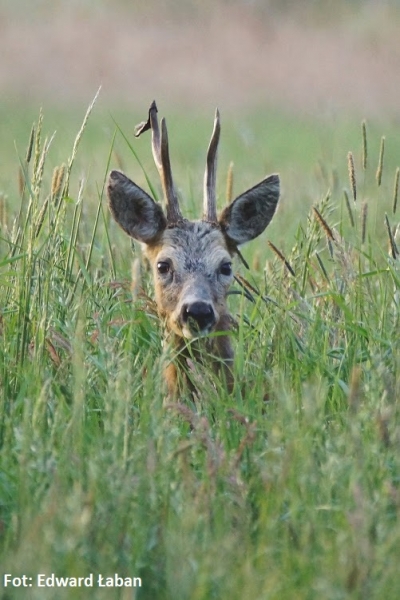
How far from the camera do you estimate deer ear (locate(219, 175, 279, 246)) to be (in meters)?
6.49

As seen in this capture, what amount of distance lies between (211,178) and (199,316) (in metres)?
0.85

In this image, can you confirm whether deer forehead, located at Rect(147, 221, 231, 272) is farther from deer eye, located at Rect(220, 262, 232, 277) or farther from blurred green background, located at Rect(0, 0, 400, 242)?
blurred green background, located at Rect(0, 0, 400, 242)

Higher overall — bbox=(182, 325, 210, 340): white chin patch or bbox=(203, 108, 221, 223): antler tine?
bbox=(203, 108, 221, 223): antler tine

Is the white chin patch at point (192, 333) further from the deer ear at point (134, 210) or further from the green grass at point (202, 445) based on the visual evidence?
the deer ear at point (134, 210)

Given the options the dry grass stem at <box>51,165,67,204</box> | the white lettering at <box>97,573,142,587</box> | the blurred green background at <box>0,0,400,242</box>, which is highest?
the blurred green background at <box>0,0,400,242</box>

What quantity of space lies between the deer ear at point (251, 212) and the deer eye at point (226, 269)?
314 mm

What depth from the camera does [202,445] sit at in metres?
4.45

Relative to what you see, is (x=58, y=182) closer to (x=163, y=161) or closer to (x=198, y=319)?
(x=163, y=161)

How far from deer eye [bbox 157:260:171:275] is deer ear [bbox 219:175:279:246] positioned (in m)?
0.40

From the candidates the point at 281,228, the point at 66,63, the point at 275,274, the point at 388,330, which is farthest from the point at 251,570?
the point at 66,63

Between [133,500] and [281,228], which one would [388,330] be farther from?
[281,228]

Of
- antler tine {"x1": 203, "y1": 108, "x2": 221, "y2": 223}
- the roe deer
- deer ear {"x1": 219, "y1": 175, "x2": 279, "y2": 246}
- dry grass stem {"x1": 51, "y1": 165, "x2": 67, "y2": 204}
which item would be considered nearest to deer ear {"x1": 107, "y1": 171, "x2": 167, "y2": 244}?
the roe deer

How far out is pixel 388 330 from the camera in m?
5.48

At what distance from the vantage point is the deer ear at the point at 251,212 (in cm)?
649
